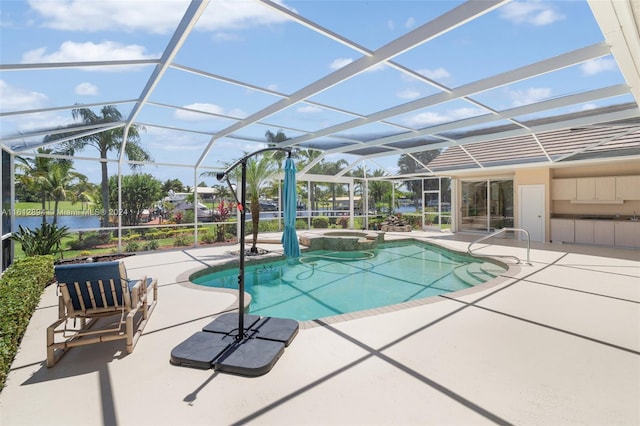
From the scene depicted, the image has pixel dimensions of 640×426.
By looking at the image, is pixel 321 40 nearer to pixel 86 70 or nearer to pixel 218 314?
pixel 86 70

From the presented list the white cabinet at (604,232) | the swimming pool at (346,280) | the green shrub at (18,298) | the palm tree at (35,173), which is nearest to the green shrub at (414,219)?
the swimming pool at (346,280)

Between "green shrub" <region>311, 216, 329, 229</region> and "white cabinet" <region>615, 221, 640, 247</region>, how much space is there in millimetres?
12516

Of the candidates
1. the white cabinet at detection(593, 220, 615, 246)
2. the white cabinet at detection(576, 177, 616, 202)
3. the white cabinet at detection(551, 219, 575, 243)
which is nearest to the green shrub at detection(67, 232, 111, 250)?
the white cabinet at detection(551, 219, 575, 243)

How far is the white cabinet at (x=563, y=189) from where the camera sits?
496 inches

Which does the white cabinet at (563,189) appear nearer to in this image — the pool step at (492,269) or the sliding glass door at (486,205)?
the sliding glass door at (486,205)

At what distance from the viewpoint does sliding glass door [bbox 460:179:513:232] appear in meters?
15.0

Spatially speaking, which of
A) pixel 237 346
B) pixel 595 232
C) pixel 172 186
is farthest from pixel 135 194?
pixel 595 232

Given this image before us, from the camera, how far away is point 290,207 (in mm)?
8781

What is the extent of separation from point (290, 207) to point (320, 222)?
410 inches

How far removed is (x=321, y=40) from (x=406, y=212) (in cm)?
1555

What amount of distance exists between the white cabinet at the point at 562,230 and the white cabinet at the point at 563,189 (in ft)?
3.06

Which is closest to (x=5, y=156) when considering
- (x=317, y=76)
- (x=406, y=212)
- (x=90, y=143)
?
(x=317, y=76)

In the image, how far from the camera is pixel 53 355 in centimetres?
342

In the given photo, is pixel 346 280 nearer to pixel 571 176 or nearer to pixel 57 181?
pixel 571 176
